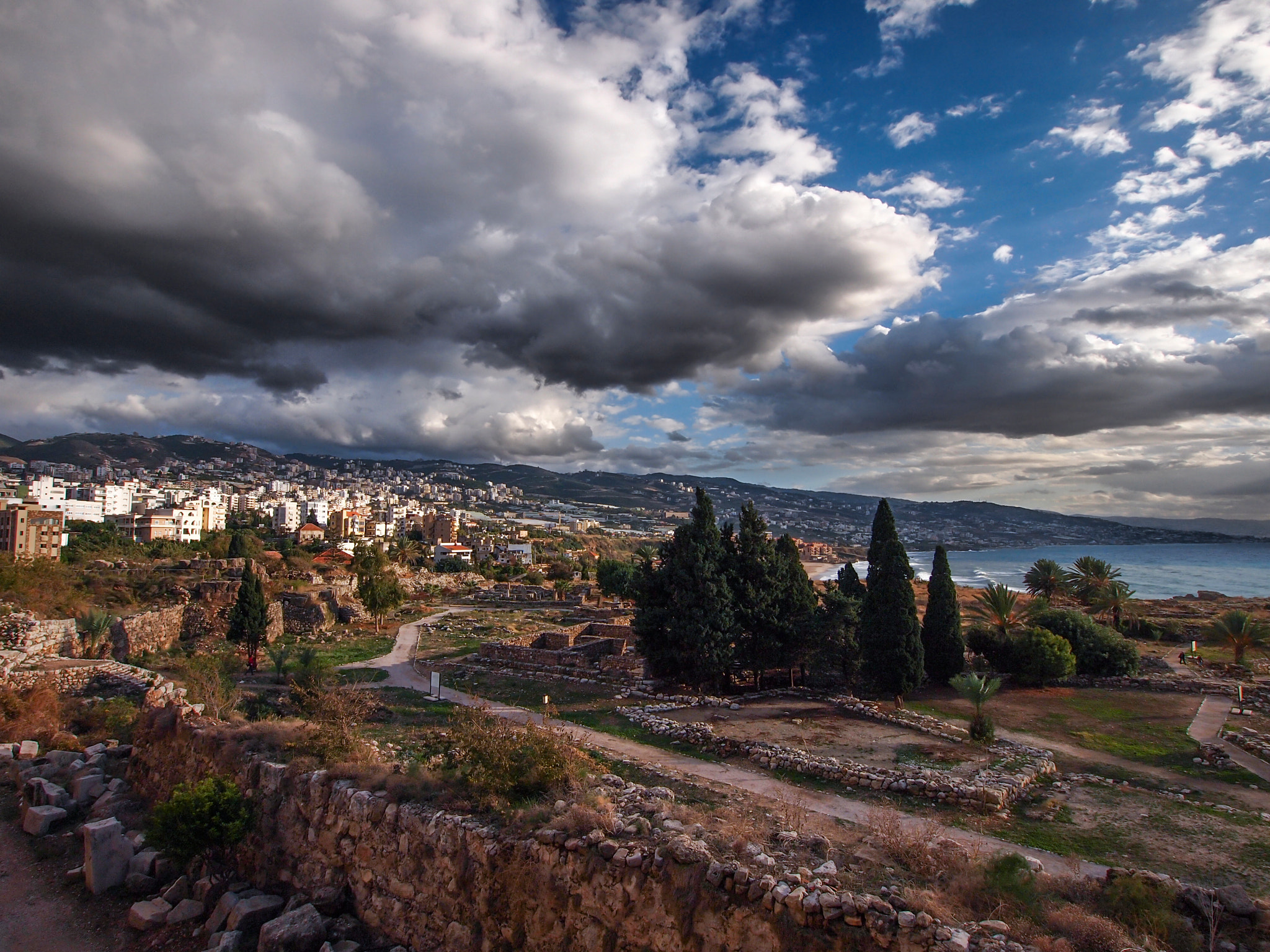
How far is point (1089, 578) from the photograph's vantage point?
120ft

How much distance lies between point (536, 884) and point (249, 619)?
22.2 m

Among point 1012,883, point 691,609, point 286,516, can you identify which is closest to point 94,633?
point 691,609

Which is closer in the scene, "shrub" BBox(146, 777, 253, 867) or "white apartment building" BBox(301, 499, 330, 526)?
"shrub" BBox(146, 777, 253, 867)

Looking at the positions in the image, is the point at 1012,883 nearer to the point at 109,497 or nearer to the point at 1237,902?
the point at 1237,902

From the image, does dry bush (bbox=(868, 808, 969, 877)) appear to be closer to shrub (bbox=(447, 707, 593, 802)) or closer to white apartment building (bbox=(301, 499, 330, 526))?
shrub (bbox=(447, 707, 593, 802))

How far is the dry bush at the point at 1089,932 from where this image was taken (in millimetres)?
5539

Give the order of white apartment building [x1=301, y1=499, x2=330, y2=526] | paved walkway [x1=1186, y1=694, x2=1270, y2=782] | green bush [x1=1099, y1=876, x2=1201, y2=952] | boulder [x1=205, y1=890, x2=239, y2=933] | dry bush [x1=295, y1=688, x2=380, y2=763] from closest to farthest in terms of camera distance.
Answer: green bush [x1=1099, y1=876, x2=1201, y2=952]
boulder [x1=205, y1=890, x2=239, y2=933]
dry bush [x1=295, y1=688, x2=380, y2=763]
paved walkway [x1=1186, y1=694, x2=1270, y2=782]
white apartment building [x1=301, y1=499, x2=330, y2=526]

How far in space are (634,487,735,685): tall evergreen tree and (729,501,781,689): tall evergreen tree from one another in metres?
0.52

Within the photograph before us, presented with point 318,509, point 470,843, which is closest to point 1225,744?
point 470,843

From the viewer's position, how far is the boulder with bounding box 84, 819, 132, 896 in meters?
8.78

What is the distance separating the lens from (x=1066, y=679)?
75.2 ft

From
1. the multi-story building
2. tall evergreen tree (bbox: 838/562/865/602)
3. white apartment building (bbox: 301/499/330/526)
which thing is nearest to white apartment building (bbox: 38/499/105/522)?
the multi-story building

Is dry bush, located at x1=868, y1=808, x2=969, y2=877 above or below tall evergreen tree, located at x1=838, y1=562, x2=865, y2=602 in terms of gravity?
below

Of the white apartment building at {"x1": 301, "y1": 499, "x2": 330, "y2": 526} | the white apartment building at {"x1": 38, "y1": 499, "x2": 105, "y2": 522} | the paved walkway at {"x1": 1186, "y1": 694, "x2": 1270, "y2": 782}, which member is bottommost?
the white apartment building at {"x1": 301, "y1": 499, "x2": 330, "y2": 526}
